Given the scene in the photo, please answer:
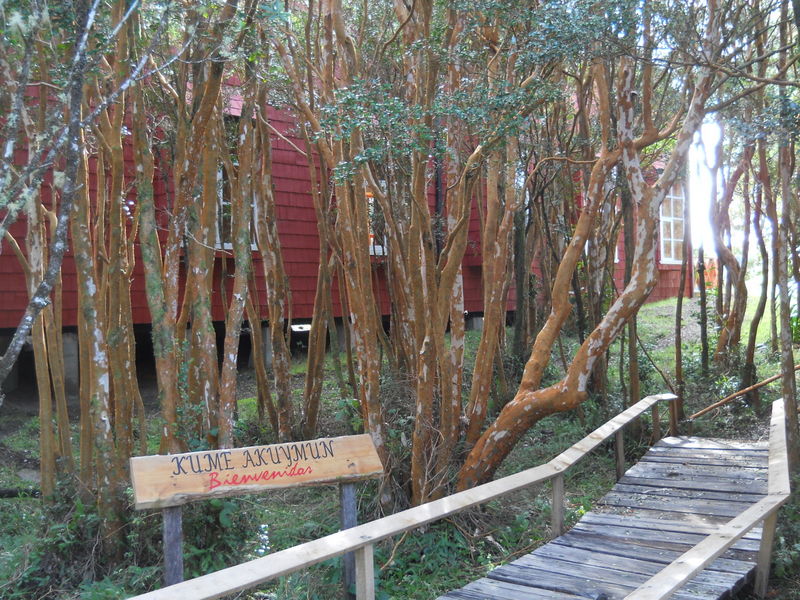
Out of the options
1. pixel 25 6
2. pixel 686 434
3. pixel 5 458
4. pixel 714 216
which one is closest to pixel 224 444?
pixel 25 6

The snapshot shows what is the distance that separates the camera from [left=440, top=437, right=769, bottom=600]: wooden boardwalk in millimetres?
4582

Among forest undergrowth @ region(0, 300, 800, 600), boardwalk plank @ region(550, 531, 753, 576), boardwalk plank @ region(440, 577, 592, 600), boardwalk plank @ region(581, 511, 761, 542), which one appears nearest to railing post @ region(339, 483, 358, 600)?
forest undergrowth @ region(0, 300, 800, 600)

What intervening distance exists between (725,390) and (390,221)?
5.53 meters

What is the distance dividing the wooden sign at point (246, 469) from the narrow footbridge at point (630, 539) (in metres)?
0.56

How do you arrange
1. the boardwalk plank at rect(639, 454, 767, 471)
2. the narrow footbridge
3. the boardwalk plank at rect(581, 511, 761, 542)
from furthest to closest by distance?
1. the boardwalk plank at rect(639, 454, 767, 471)
2. the boardwalk plank at rect(581, 511, 761, 542)
3. the narrow footbridge

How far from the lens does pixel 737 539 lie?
161 inches

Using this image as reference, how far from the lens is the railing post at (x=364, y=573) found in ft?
12.7

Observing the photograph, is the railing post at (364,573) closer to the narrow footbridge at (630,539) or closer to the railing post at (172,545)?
the narrow footbridge at (630,539)

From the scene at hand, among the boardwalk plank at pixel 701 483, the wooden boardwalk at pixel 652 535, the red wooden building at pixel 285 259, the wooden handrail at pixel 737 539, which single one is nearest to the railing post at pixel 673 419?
the wooden boardwalk at pixel 652 535

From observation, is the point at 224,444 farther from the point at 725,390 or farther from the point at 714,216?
the point at 714,216

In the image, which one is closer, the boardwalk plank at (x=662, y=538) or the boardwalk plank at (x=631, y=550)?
the boardwalk plank at (x=631, y=550)

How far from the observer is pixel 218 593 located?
310 cm

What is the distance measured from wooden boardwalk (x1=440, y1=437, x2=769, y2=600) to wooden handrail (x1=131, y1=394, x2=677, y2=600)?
524mm

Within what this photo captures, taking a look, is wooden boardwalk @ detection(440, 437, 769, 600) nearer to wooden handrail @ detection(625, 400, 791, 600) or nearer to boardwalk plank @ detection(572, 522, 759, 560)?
boardwalk plank @ detection(572, 522, 759, 560)
